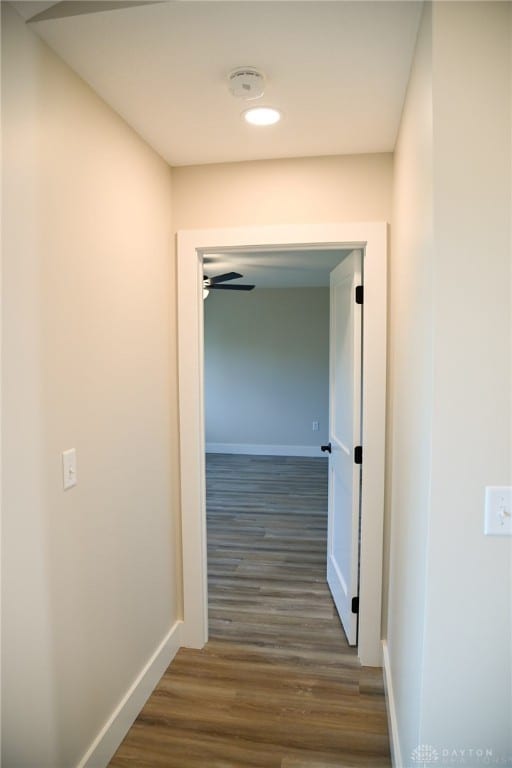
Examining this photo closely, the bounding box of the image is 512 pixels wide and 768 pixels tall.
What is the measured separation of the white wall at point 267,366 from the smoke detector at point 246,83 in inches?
213

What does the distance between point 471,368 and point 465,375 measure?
21 millimetres

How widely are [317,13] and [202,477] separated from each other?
A: 1.93 meters

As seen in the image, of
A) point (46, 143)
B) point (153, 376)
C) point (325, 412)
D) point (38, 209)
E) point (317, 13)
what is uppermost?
point (317, 13)

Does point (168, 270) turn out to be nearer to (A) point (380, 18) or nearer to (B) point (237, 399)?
(A) point (380, 18)

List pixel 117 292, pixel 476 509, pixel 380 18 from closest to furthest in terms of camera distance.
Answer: pixel 476 509, pixel 380 18, pixel 117 292

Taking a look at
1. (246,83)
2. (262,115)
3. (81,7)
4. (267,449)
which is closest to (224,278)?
(262,115)

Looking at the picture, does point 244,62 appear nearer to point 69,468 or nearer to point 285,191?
point 285,191

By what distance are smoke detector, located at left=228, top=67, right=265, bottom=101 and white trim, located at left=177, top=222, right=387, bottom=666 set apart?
71 cm

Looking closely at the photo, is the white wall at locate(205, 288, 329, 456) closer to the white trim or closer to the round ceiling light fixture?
the white trim

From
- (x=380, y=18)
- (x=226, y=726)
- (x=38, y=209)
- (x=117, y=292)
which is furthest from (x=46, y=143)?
(x=226, y=726)

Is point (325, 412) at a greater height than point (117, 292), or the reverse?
point (117, 292)

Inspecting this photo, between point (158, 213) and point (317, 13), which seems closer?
point (317, 13)

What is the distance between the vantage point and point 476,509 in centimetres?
117
